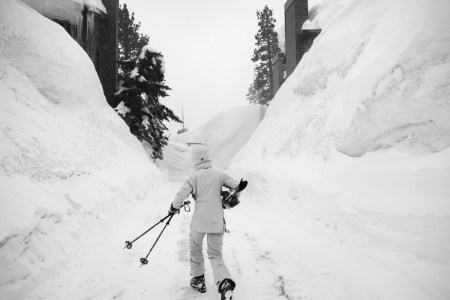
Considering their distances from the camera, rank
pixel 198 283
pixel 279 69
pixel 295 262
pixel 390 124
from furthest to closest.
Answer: pixel 279 69
pixel 390 124
pixel 295 262
pixel 198 283

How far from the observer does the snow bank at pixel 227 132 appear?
32.2 m

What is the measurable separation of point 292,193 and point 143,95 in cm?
1239

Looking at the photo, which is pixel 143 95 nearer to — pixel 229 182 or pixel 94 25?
pixel 94 25

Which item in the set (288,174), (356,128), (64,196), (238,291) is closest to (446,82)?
(356,128)

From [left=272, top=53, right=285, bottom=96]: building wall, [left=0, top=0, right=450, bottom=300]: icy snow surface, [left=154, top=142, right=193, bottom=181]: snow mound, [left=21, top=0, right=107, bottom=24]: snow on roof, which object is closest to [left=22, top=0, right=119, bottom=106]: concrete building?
[left=21, top=0, right=107, bottom=24]: snow on roof

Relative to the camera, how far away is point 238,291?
3.31 m

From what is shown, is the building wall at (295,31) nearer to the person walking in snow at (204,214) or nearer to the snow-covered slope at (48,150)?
the snow-covered slope at (48,150)

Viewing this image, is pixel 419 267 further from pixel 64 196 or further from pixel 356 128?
pixel 64 196

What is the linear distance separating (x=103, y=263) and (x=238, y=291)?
2214mm

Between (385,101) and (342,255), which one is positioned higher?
(385,101)

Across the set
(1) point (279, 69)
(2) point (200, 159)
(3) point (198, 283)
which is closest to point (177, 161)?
(1) point (279, 69)

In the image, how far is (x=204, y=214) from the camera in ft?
11.5

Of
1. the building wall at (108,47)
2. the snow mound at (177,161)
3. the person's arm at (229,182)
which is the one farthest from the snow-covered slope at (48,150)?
the snow mound at (177,161)

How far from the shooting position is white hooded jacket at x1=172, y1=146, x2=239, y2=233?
3.49m
